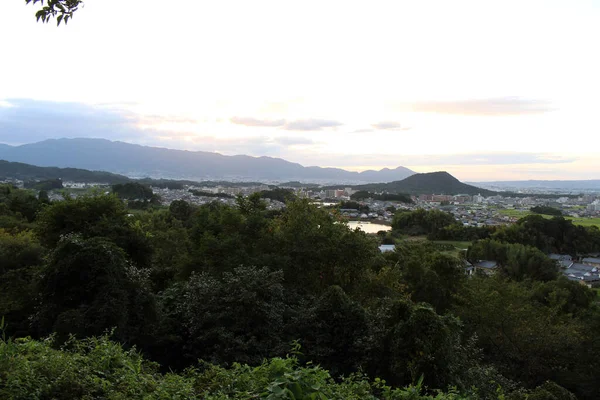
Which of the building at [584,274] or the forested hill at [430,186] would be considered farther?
the forested hill at [430,186]

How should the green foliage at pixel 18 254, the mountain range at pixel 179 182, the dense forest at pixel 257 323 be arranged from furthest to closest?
the mountain range at pixel 179 182
the green foliage at pixel 18 254
the dense forest at pixel 257 323

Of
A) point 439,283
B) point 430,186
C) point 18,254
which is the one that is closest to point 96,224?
point 18,254

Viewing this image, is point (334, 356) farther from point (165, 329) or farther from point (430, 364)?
point (165, 329)

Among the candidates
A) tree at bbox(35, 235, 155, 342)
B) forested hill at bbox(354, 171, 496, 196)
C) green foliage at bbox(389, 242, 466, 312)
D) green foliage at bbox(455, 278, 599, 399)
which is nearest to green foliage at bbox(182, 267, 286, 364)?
tree at bbox(35, 235, 155, 342)

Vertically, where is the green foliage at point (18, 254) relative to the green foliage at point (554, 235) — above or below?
above

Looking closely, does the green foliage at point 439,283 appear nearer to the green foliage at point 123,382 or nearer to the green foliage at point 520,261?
the green foliage at point 123,382

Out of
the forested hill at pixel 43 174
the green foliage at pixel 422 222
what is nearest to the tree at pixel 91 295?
the green foliage at pixel 422 222

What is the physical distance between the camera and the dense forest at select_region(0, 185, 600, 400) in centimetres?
362

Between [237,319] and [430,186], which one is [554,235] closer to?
[237,319]

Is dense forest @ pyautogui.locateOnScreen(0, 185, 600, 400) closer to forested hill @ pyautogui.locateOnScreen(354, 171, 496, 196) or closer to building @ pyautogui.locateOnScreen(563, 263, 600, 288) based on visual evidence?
building @ pyautogui.locateOnScreen(563, 263, 600, 288)

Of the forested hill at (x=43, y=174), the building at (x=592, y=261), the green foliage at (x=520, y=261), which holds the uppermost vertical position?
the forested hill at (x=43, y=174)

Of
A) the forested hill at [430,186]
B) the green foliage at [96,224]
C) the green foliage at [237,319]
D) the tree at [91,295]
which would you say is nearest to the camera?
the tree at [91,295]

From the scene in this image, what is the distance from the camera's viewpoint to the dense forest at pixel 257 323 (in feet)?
11.9

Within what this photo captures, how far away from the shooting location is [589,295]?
55.8 feet
